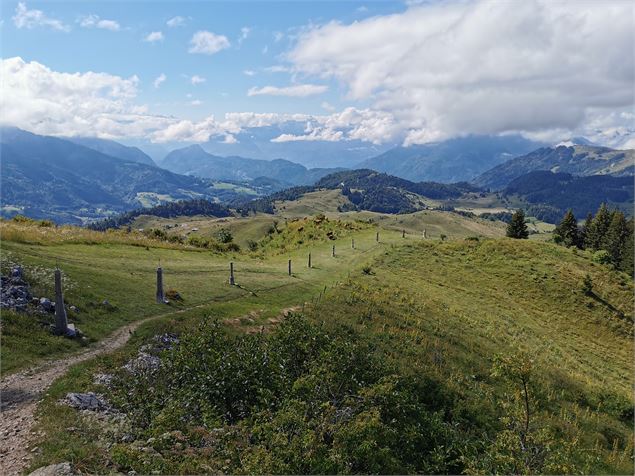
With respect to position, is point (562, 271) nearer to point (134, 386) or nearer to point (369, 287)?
point (369, 287)

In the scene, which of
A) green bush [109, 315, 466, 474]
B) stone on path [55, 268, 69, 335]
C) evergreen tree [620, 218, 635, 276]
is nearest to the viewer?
green bush [109, 315, 466, 474]

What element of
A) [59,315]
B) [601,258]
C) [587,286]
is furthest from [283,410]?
[601,258]

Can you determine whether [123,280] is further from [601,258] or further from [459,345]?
[601,258]

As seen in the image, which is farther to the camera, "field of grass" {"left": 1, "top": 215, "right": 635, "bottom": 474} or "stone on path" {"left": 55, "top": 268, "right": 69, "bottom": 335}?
"stone on path" {"left": 55, "top": 268, "right": 69, "bottom": 335}

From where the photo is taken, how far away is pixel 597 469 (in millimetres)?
18203

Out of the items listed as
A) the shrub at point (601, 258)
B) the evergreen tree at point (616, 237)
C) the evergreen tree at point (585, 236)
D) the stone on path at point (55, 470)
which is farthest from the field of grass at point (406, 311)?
the evergreen tree at point (585, 236)

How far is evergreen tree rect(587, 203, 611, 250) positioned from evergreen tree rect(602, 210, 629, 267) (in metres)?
1.09

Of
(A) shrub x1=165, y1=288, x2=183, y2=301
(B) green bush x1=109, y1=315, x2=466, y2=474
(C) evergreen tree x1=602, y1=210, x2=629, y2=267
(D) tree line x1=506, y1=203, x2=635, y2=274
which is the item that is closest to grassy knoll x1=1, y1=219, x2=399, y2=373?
(A) shrub x1=165, y1=288, x2=183, y2=301

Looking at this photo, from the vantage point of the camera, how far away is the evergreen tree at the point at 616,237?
3760 inches

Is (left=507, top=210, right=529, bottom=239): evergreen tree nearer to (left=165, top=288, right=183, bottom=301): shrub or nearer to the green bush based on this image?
the green bush

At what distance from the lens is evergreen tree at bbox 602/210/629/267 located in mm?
95500

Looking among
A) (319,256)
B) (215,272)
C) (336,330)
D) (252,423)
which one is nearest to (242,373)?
(252,423)

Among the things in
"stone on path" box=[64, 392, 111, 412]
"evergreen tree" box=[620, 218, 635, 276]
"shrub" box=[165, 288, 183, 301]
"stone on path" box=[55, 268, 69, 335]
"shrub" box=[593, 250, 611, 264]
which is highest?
"stone on path" box=[55, 268, 69, 335]

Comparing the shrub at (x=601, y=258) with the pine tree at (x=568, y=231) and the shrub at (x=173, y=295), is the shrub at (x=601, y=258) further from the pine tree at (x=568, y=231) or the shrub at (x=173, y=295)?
the shrub at (x=173, y=295)
